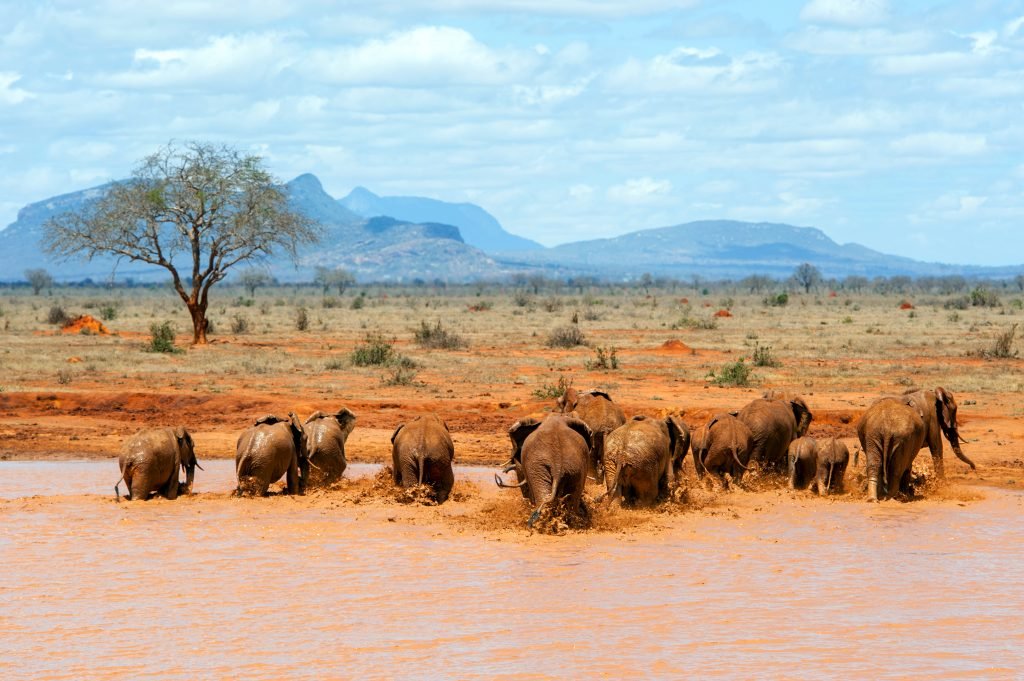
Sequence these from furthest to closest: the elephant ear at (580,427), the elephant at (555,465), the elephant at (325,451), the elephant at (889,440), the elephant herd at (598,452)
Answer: the elephant at (325,451)
the elephant at (889,440)
the elephant ear at (580,427)
the elephant herd at (598,452)
the elephant at (555,465)

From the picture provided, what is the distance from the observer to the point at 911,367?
3238 cm

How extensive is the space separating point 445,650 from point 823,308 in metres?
75.3

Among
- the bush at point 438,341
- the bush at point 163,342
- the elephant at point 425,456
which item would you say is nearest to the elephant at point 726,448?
the elephant at point 425,456

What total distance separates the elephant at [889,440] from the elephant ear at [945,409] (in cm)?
99

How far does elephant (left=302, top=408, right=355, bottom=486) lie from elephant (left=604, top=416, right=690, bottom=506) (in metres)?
3.42

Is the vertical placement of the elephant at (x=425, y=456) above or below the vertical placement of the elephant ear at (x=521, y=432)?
below

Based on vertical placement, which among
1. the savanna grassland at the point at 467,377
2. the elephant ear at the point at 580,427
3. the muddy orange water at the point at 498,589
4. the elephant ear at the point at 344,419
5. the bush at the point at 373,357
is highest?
the elephant ear at the point at 580,427

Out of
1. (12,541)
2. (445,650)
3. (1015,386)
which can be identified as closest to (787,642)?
(445,650)

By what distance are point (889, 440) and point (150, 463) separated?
815 centimetres

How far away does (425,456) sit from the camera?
1391 cm

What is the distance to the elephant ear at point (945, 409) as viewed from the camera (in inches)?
605

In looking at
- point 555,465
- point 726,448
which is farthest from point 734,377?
point 555,465

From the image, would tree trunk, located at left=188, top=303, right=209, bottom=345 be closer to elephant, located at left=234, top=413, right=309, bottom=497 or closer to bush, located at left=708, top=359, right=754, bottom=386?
bush, located at left=708, top=359, right=754, bottom=386

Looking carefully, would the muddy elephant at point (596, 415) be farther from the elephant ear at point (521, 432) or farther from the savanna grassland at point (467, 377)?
the savanna grassland at point (467, 377)
